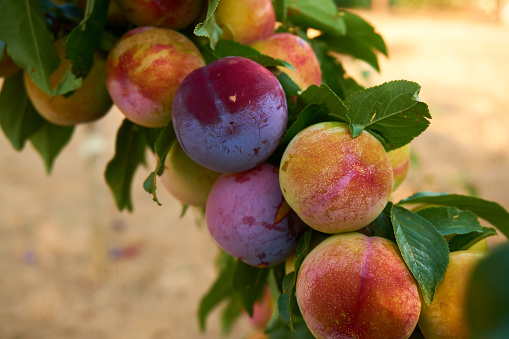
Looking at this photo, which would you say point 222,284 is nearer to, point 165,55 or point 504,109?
point 165,55

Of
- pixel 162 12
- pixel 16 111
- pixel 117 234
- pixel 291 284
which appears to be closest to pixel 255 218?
pixel 291 284

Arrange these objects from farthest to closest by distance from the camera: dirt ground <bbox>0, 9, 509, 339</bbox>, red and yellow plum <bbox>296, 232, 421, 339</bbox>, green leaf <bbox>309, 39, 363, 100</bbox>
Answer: dirt ground <bbox>0, 9, 509, 339</bbox>, green leaf <bbox>309, 39, 363, 100</bbox>, red and yellow plum <bbox>296, 232, 421, 339</bbox>

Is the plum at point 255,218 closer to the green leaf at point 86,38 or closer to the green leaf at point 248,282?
the green leaf at point 248,282

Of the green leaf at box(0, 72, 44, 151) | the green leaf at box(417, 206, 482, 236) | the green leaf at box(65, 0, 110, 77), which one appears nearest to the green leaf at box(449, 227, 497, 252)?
the green leaf at box(417, 206, 482, 236)

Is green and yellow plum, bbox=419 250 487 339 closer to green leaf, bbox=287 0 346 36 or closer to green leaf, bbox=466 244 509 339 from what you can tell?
green leaf, bbox=466 244 509 339

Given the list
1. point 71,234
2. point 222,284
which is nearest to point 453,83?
point 71,234

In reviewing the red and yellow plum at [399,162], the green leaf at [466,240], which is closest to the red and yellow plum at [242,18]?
the red and yellow plum at [399,162]
